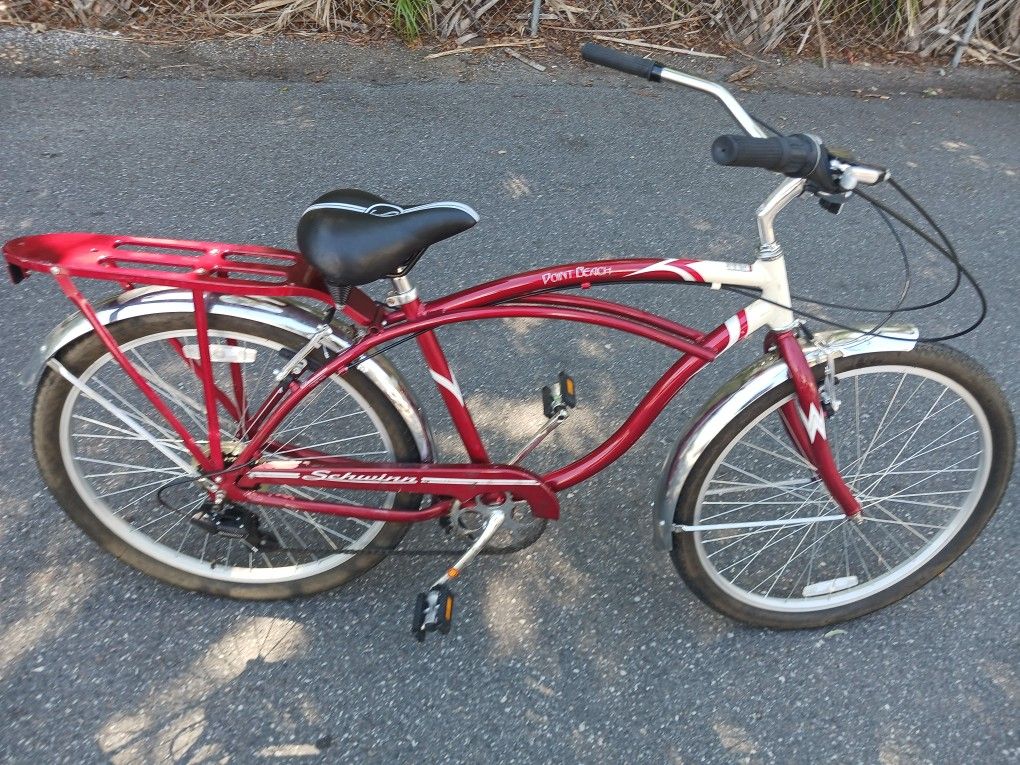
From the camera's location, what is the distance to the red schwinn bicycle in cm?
166

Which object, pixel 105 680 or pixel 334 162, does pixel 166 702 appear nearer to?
pixel 105 680

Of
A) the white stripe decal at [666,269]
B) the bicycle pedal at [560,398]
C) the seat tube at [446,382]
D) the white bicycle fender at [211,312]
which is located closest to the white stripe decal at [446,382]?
the seat tube at [446,382]

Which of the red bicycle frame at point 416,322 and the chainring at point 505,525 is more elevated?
the red bicycle frame at point 416,322

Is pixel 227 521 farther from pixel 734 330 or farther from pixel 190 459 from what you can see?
pixel 734 330

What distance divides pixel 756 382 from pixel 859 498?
0.70m

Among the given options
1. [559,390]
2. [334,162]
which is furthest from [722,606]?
[334,162]

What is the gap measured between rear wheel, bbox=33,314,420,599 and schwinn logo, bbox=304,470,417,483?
70 mm

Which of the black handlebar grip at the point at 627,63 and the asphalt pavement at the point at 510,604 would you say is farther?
the asphalt pavement at the point at 510,604

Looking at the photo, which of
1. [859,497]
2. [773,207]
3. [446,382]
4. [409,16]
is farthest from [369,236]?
[409,16]

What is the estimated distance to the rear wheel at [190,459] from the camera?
1.81 m

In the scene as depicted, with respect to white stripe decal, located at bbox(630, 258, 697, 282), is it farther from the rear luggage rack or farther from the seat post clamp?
the rear luggage rack

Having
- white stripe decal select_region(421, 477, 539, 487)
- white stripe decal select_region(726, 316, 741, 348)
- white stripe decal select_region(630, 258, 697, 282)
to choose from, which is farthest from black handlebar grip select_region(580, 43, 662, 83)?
white stripe decal select_region(421, 477, 539, 487)

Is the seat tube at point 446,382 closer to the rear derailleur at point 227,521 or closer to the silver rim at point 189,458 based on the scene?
the silver rim at point 189,458

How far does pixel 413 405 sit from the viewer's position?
187cm
